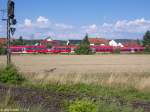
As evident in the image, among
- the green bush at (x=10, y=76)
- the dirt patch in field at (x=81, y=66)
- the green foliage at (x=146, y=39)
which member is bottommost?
the dirt patch in field at (x=81, y=66)

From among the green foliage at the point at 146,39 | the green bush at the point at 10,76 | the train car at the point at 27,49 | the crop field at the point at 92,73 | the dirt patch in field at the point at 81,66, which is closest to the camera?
the green bush at the point at 10,76

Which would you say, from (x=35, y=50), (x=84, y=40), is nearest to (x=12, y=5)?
(x=35, y=50)

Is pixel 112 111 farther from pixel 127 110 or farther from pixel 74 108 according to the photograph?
pixel 74 108

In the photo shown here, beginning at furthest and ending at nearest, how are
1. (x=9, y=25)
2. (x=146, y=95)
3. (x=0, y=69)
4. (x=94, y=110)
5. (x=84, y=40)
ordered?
(x=84, y=40) → (x=9, y=25) → (x=0, y=69) → (x=146, y=95) → (x=94, y=110)

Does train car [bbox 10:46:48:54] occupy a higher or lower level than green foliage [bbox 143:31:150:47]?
lower

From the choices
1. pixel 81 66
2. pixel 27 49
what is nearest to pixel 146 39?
pixel 27 49

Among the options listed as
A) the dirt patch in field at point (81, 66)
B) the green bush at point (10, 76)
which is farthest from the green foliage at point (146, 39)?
the green bush at point (10, 76)

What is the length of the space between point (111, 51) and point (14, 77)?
420 ft

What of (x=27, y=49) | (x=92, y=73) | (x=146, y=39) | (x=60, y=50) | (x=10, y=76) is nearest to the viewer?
(x=10, y=76)

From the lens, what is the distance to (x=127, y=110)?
8.73 m

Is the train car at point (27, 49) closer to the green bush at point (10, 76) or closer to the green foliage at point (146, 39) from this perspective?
the green foliage at point (146, 39)

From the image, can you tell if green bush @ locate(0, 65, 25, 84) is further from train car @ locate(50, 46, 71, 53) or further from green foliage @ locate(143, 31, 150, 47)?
green foliage @ locate(143, 31, 150, 47)

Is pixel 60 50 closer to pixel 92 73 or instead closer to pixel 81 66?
pixel 81 66

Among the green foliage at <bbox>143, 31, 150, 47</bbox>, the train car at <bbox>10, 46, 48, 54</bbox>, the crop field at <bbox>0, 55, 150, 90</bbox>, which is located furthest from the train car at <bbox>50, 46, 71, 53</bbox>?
the crop field at <bbox>0, 55, 150, 90</bbox>
